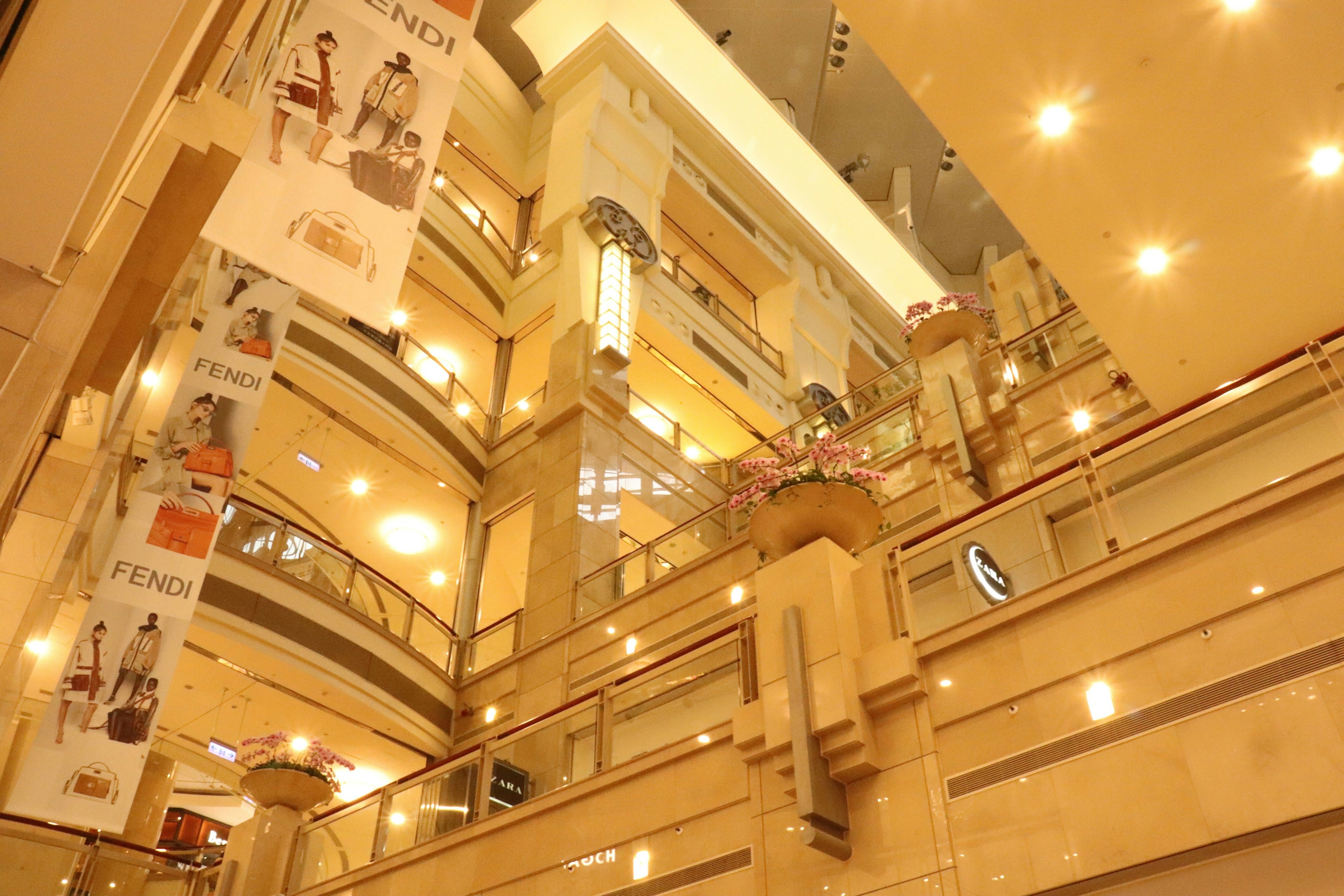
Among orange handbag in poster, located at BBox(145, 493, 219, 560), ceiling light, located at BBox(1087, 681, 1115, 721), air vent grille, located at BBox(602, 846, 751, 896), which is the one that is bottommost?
air vent grille, located at BBox(602, 846, 751, 896)

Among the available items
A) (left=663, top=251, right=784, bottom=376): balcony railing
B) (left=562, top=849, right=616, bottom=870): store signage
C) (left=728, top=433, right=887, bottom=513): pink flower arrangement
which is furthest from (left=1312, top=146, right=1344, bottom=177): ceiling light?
(left=663, top=251, right=784, bottom=376): balcony railing

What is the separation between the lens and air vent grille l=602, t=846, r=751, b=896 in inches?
257

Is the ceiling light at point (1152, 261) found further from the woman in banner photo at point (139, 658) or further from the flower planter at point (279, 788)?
the flower planter at point (279, 788)

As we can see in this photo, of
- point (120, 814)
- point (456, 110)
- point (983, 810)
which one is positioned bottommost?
point (983, 810)

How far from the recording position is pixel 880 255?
26.8 m

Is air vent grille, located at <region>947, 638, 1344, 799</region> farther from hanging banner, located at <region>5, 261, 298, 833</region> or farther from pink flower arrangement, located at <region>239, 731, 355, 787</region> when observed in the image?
pink flower arrangement, located at <region>239, 731, 355, 787</region>

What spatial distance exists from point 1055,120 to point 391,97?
4.58 metres

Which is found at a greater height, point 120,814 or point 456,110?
point 456,110

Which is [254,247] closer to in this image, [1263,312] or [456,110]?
[1263,312]

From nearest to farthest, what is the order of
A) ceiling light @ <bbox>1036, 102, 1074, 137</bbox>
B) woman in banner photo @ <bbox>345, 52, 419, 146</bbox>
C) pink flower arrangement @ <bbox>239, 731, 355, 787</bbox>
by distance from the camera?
woman in banner photo @ <bbox>345, 52, 419, 146</bbox>
ceiling light @ <bbox>1036, 102, 1074, 137</bbox>
pink flower arrangement @ <bbox>239, 731, 355, 787</bbox>

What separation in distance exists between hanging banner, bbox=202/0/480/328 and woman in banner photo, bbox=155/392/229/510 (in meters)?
4.77

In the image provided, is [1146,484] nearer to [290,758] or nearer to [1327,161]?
[1327,161]

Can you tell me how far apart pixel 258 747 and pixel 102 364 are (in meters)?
5.39

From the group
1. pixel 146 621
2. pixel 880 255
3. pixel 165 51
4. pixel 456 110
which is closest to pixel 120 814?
pixel 146 621
